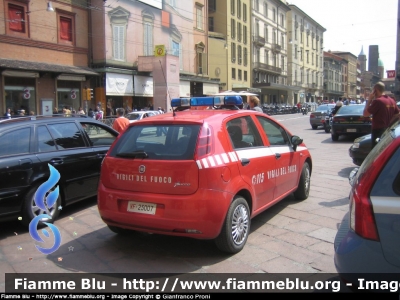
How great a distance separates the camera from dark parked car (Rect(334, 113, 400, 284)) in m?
2.65

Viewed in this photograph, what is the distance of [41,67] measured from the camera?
22344 mm

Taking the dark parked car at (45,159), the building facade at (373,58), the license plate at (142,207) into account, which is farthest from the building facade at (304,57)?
the license plate at (142,207)

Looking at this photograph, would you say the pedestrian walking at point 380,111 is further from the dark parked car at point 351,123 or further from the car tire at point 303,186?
the dark parked car at point 351,123

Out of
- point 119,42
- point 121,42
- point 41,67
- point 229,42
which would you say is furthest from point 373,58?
point 41,67

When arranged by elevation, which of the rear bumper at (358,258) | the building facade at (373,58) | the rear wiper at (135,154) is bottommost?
the rear bumper at (358,258)

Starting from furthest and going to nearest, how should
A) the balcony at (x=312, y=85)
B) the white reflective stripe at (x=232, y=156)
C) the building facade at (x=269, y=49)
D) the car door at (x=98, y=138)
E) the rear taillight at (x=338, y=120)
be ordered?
the balcony at (x=312, y=85)
the building facade at (x=269, y=49)
the rear taillight at (x=338, y=120)
the car door at (x=98, y=138)
the white reflective stripe at (x=232, y=156)

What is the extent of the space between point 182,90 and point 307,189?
30370 millimetres

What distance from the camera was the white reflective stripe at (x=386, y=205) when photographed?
2.65 m

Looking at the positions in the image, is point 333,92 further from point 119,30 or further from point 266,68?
point 119,30

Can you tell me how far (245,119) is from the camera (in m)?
5.04

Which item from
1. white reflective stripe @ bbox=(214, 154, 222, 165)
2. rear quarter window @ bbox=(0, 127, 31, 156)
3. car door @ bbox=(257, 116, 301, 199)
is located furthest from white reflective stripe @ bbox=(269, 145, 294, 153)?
rear quarter window @ bbox=(0, 127, 31, 156)

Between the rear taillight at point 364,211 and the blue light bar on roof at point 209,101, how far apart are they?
2726 mm

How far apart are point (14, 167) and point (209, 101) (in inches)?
108

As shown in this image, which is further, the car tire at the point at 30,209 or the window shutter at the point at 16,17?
the window shutter at the point at 16,17
